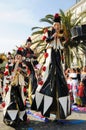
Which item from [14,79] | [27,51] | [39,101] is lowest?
[39,101]

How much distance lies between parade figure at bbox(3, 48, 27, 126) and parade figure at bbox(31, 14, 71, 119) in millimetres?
305

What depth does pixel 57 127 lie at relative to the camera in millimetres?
6445

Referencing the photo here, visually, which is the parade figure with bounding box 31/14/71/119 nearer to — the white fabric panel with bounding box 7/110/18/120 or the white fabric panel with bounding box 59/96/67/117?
the white fabric panel with bounding box 59/96/67/117

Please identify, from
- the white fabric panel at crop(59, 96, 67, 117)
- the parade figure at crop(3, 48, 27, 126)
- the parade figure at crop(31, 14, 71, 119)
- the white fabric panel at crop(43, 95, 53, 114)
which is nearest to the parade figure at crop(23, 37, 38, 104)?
the parade figure at crop(3, 48, 27, 126)

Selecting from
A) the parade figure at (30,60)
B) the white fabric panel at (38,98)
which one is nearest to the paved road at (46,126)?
the white fabric panel at (38,98)

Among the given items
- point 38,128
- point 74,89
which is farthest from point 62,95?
point 74,89

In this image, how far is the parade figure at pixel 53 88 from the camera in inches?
260

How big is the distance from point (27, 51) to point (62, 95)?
2725mm

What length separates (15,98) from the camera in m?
6.64

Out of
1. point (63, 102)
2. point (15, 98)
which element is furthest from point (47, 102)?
point (15, 98)

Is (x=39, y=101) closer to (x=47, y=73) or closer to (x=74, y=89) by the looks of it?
(x=47, y=73)

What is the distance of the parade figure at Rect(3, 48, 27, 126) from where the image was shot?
6449 millimetres

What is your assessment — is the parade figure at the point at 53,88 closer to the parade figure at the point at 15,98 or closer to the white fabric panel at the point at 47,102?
the white fabric panel at the point at 47,102

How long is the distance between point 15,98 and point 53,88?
2.71ft
